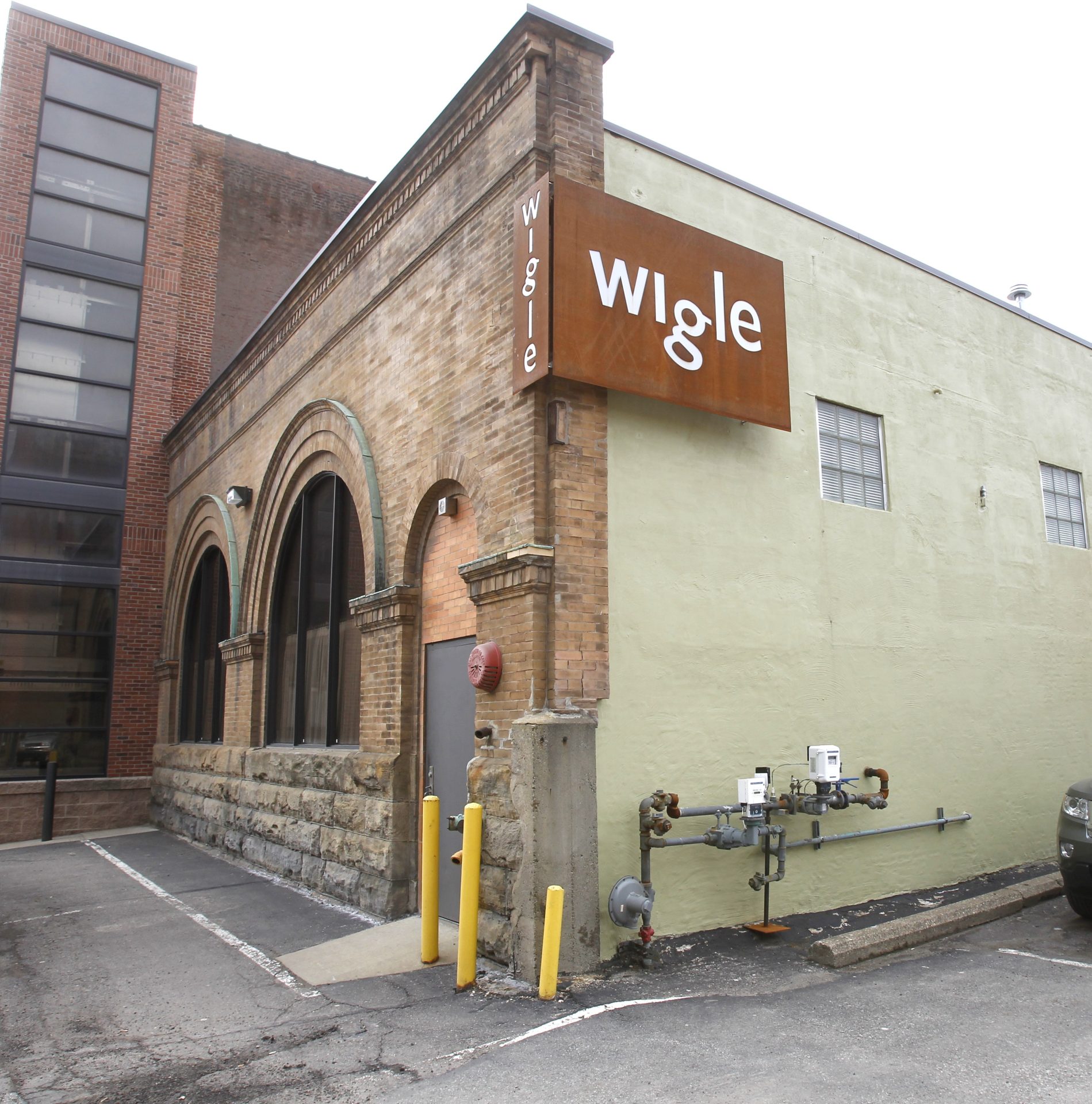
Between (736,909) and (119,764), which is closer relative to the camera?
(736,909)

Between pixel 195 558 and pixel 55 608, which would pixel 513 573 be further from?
pixel 55 608

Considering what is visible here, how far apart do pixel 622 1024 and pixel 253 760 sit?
766 cm

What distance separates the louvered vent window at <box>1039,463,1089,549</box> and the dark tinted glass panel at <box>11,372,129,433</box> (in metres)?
A: 15.4

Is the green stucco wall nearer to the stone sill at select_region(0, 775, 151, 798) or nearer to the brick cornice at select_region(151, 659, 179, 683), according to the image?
the brick cornice at select_region(151, 659, 179, 683)

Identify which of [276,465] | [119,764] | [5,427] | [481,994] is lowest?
[481,994]

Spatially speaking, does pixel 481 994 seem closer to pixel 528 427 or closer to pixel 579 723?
pixel 579 723

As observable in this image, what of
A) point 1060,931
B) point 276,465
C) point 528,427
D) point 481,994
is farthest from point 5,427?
point 1060,931

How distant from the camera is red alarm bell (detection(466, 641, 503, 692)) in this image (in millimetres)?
7020

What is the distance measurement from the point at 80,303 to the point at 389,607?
41.1 feet

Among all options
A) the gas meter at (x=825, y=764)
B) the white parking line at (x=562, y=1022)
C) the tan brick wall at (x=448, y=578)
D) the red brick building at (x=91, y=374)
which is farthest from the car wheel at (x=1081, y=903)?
the red brick building at (x=91, y=374)

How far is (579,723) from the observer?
661cm

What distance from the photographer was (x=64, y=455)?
1730 centimetres

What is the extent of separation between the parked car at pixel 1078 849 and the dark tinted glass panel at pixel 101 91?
1972 cm

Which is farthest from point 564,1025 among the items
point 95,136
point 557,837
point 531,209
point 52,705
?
point 95,136
